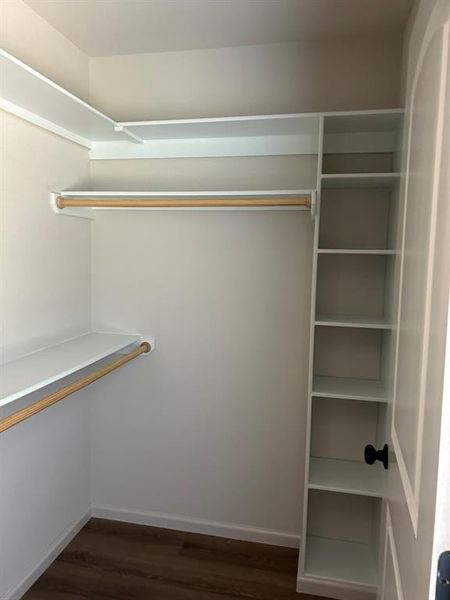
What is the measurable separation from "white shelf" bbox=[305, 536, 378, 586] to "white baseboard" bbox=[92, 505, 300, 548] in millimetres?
152

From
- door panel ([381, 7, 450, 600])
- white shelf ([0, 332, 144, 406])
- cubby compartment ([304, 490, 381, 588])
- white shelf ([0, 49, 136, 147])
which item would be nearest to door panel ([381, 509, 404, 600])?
door panel ([381, 7, 450, 600])

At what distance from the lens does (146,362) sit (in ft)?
8.02

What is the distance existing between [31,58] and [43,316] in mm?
1102

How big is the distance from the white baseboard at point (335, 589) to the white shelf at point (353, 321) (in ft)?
3.78

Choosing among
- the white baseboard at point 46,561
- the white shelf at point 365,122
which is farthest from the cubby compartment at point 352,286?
the white baseboard at point 46,561

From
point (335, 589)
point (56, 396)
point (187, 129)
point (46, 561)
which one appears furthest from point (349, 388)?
point (46, 561)

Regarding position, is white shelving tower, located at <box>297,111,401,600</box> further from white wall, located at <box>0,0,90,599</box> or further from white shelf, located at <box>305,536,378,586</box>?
white wall, located at <box>0,0,90,599</box>

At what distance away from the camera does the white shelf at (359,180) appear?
183cm

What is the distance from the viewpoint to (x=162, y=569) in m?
2.20

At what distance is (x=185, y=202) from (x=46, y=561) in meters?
1.82

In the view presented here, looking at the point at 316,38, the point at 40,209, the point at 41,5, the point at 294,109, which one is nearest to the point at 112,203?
the point at 40,209

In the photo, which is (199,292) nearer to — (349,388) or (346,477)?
(349,388)

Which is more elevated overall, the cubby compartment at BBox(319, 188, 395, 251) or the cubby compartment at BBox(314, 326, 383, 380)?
the cubby compartment at BBox(319, 188, 395, 251)

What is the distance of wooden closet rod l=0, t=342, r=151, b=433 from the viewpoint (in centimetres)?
136
